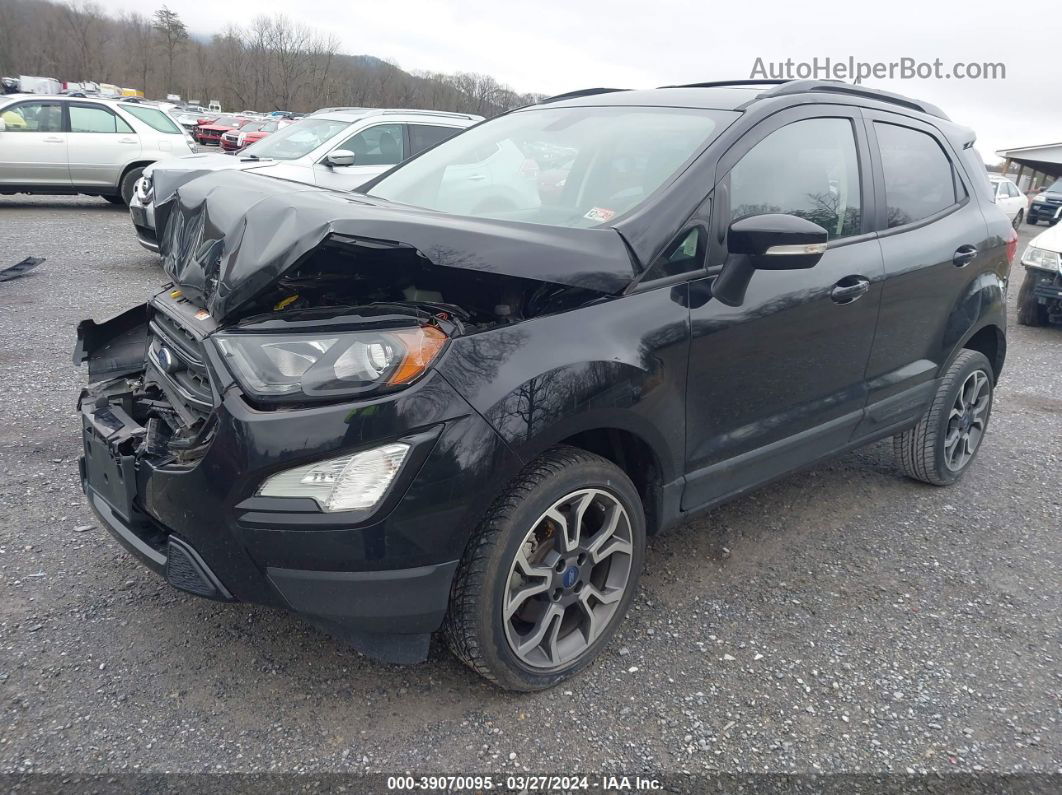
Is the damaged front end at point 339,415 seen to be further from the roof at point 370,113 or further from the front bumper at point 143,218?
the roof at point 370,113

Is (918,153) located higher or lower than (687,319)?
higher

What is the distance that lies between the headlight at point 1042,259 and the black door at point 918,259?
17.4 feet

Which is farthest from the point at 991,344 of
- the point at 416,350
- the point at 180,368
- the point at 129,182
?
the point at 129,182

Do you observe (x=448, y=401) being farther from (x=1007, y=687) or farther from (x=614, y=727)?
(x=1007, y=687)

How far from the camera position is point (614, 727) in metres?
2.33

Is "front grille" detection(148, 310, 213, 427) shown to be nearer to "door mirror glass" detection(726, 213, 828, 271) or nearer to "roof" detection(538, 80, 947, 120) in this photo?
"door mirror glass" detection(726, 213, 828, 271)

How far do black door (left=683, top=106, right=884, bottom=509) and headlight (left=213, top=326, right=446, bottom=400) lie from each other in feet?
3.17

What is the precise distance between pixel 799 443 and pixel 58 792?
2.63 meters

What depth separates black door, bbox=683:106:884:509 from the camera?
8.77 ft

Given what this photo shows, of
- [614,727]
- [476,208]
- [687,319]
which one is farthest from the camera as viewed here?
[476,208]

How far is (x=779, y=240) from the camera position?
2414 millimetres

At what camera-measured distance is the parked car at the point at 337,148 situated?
799 centimetres

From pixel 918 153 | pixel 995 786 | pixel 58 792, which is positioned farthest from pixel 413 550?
pixel 918 153

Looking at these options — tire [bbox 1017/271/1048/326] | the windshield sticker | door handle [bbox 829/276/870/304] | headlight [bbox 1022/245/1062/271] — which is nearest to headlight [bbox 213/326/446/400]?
the windshield sticker
